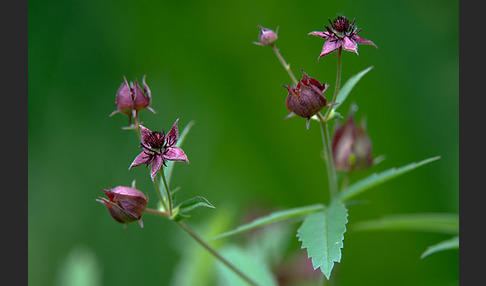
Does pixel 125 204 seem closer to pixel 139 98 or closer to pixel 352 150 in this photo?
pixel 139 98

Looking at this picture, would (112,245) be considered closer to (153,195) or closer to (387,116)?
(153,195)

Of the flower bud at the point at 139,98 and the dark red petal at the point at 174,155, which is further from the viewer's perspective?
the flower bud at the point at 139,98

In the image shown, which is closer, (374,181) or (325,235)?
(325,235)

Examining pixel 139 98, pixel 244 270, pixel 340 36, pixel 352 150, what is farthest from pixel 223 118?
pixel 340 36

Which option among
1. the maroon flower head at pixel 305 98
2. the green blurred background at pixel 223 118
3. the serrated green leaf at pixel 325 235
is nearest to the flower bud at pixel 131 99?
the maroon flower head at pixel 305 98

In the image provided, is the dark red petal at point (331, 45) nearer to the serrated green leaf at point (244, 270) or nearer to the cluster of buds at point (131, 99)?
the cluster of buds at point (131, 99)

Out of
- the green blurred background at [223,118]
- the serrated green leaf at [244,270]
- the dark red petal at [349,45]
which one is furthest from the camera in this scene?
the green blurred background at [223,118]
